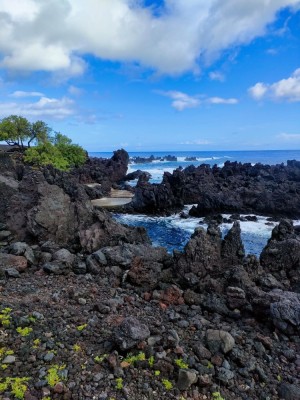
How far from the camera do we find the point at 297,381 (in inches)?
303

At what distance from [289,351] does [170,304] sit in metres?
3.82

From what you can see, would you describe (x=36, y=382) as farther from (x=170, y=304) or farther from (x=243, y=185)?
(x=243, y=185)

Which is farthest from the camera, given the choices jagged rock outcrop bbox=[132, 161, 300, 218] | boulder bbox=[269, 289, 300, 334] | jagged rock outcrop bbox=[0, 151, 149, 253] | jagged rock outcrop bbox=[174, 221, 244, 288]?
jagged rock outcrop bbox=[132, 161, 300, 218]

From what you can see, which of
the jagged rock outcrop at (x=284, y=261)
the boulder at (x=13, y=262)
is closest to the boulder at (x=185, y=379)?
the jagged rock outcrop at (x=284, y=261)

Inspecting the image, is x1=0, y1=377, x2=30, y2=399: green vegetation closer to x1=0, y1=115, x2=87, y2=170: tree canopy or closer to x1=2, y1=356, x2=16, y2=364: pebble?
x1=2, y1=356, x2=16, y2=364: pebble

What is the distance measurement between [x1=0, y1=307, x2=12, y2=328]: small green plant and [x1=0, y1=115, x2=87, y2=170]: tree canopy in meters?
51.6

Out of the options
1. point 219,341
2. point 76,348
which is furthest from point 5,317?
point 219,341

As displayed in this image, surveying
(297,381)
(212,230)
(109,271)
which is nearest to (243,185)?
(212,230)

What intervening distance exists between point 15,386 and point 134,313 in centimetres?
421

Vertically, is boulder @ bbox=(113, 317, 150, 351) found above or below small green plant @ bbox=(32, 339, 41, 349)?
above

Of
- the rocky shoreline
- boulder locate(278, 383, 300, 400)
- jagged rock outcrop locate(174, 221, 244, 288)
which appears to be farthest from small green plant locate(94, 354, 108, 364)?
jagged rock outcrop locate(174, 221, 244, 288)

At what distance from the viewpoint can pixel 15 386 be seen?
6.35 m

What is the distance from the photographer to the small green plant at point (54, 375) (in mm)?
6559

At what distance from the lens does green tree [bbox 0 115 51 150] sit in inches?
2630
